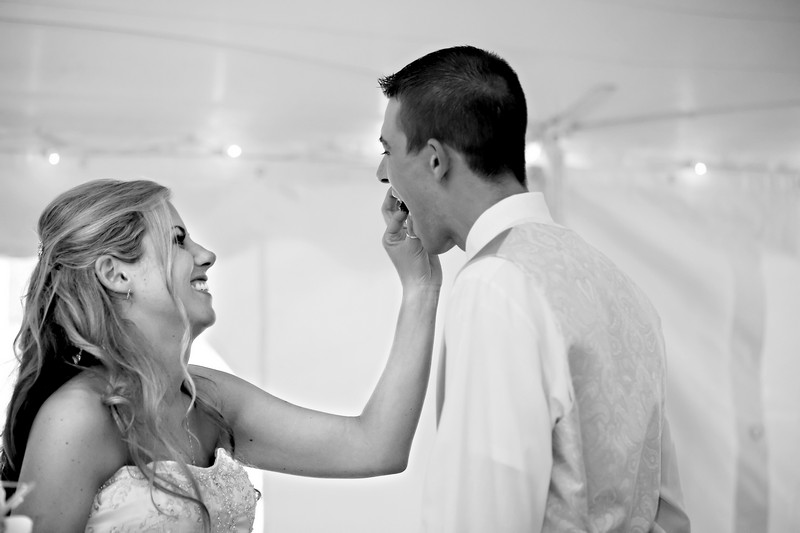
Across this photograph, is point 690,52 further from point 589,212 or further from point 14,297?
point 14,297

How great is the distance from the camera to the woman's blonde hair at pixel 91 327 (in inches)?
72.4

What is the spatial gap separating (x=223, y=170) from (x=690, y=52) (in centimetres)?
198

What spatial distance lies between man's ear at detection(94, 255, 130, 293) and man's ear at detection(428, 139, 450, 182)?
0.76 m

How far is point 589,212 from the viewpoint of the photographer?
3.43m

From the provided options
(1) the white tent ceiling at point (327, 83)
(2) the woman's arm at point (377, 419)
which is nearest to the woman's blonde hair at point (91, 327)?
(2) the woman's arm at point (377, 419)

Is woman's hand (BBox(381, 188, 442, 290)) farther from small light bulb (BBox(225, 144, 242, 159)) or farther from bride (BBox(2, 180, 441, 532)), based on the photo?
small light bulb (BBox(225, 144, 242, 159))

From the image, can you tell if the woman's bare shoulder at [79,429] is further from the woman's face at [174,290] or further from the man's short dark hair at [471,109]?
the man's short dark hair at [471,109]

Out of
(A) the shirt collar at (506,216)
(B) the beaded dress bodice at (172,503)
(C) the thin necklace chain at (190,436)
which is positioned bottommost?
(B) the beaded dress bodice at (172,503)

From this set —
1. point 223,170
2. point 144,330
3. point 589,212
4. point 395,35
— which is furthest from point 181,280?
point 589,212

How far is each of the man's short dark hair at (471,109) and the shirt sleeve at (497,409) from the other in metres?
0.29

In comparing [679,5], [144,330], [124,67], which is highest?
[679,5]

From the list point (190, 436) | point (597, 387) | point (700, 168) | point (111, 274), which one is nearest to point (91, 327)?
point (111, 274)

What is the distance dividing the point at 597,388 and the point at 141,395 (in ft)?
3.31

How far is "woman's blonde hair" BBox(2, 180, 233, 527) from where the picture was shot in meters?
1.84
